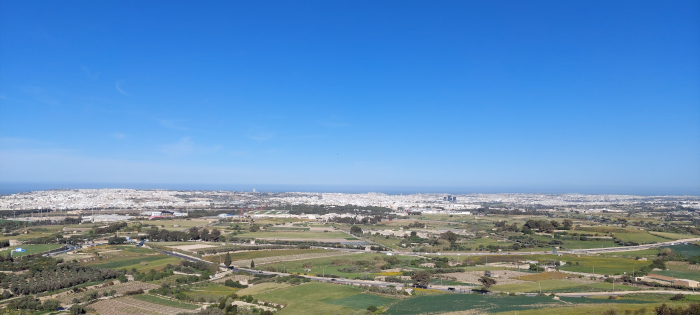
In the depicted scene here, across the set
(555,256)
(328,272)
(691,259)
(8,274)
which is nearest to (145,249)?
(8,274)

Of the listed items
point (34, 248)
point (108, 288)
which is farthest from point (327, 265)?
point (34, 248)

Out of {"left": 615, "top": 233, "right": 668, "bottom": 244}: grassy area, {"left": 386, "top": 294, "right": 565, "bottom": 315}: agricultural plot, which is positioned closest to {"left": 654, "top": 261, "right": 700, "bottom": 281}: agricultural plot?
{"left": 386, "top": 294, "right": 565, "bottom": 315}: agricultural plot

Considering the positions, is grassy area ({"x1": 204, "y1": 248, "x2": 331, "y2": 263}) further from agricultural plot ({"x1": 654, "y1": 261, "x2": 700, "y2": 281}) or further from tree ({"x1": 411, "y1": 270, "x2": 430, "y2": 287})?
agricultural plot ({"x1": 654, "y1": 261, "x2": 700, "y2": 281})

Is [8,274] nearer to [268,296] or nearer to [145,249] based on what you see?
[145,249]

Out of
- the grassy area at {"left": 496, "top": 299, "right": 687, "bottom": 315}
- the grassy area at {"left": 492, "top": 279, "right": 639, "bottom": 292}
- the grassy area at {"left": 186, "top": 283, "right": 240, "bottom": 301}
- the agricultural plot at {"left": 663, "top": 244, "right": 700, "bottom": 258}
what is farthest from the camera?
the agricultural plot at {"left": 663, "top": 244, "right": 700, "bottom": 258}

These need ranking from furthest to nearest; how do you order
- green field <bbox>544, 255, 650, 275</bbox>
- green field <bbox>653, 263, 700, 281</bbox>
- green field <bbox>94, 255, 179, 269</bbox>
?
green field <bbox>94, 255, 179, 269</bbox> < green field <bbox>544, 255, 650, 275</bbox> < green field <bbox>653, 263, 700, 281</bbox>

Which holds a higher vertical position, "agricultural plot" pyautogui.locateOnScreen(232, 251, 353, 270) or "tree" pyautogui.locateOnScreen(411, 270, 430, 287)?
"tree" pyautogui.locateOnScreen(411, 270, 430, 287)
